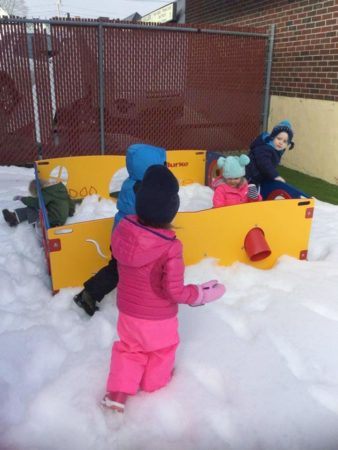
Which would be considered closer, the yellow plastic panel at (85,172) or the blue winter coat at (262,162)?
the blue winter coat at (262,162)

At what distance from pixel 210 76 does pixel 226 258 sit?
206 inches

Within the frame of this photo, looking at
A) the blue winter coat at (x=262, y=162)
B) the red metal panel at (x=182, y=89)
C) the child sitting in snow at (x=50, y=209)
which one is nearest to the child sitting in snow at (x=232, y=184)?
the blue winter coat at (x=262, y=162)

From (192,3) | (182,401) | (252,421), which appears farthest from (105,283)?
(192,3)

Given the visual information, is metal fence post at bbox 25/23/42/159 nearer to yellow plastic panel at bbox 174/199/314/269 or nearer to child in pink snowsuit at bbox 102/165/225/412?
yellow plastic panel at bbox 174/199/314/269

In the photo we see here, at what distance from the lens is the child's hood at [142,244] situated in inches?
81.4

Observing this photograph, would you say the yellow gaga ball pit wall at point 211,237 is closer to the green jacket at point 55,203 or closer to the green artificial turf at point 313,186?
the green jacket at point 55,203

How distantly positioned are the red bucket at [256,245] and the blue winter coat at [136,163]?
3.44ft

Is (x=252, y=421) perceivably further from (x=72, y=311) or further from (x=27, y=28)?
(x=27, y=28)

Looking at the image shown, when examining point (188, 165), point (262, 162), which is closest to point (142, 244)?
point (262, 162)

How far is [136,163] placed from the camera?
2965 millimetres

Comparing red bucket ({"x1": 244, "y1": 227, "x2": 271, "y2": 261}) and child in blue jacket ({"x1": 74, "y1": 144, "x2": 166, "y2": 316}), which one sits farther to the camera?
red bucket ({"x1": 244, "y1": 227, "x2": 271, "y2": 261})

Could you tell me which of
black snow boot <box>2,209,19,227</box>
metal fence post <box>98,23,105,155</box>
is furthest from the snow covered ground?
metal fence post <box>98,23,105,155</box>

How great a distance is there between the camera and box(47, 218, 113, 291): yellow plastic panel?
321 centimetres

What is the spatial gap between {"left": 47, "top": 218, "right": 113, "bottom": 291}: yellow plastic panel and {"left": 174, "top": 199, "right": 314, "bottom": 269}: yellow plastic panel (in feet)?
1.91
